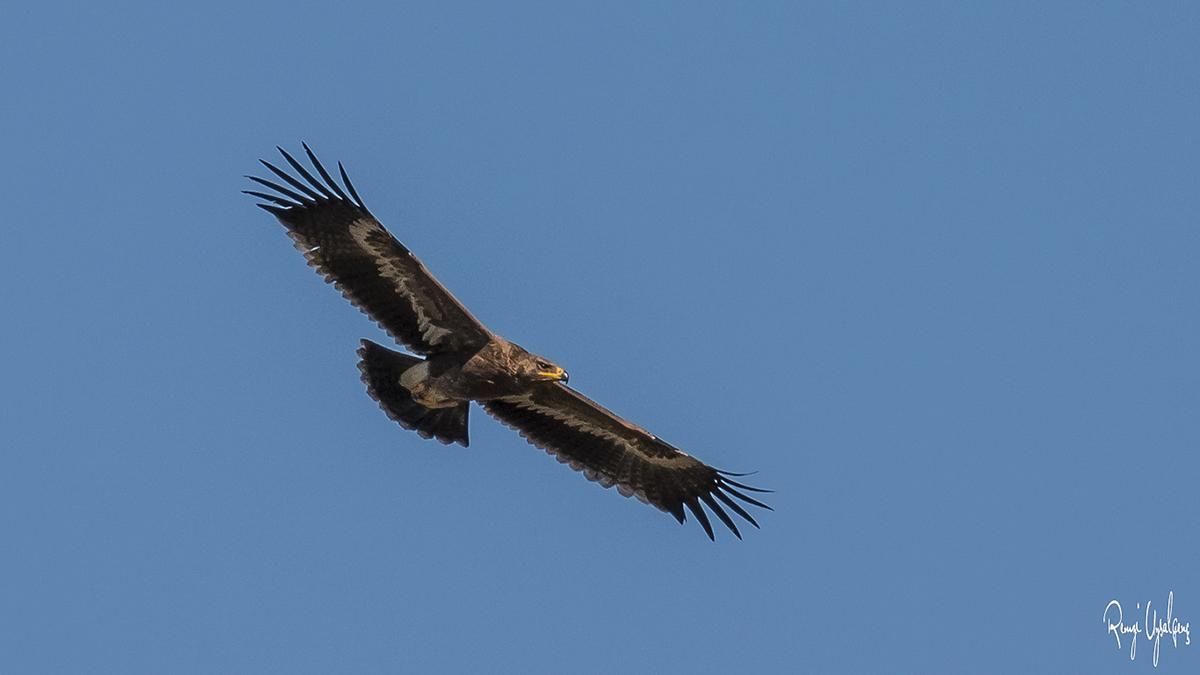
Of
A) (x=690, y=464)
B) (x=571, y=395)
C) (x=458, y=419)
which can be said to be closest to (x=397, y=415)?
(x=458, y=419)

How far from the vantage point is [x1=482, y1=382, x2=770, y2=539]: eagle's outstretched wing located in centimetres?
1662

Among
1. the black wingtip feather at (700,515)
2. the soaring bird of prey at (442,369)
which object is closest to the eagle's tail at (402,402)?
the soaring bird of prey at (442,369)

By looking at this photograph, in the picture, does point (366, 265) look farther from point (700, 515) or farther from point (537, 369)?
point (700, 515)

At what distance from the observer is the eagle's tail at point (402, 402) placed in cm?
1605

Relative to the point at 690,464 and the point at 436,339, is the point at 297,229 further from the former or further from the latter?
the point at 690,464

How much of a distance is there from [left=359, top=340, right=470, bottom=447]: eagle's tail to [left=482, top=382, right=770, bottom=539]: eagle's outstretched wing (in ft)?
1.73

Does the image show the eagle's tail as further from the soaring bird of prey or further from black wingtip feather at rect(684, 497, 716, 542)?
black wingtip feather at rect(684, 497, 716, 542)

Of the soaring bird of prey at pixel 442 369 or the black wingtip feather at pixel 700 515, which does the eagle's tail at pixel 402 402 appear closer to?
the soaring bird of prey at pixel 442 369

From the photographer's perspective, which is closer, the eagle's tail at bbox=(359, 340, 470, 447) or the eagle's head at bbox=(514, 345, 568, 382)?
the eagle's head at bbox=(514, 345, 568, 382)

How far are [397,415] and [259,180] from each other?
8.72 feet

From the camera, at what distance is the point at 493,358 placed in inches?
601

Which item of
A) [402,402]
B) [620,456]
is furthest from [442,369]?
[620,456]

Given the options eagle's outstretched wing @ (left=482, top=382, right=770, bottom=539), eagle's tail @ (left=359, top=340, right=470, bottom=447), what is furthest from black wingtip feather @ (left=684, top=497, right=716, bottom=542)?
eagle's tail @ (left=359, top=340, right=470, bottom=447)

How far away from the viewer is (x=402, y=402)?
16234 mm
